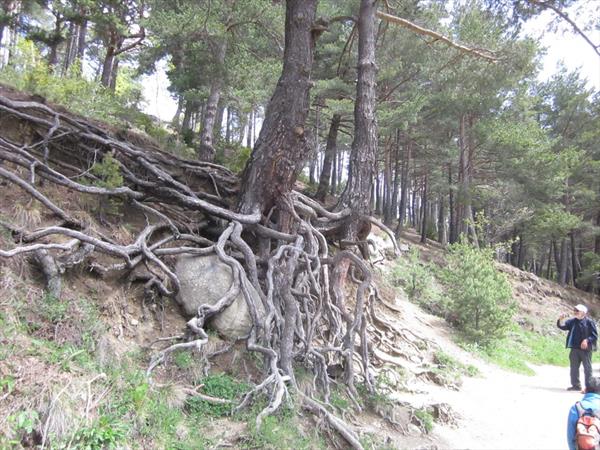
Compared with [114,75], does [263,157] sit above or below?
below

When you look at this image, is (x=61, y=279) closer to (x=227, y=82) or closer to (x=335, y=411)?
(x=335, y=411)

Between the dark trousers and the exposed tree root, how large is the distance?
4732 mm

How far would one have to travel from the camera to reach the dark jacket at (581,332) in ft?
23.1

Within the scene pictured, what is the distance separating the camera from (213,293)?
4605 mm

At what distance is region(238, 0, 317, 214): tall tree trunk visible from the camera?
5531 mm

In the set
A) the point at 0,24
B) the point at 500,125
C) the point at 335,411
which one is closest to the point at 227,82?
the point at 335,411

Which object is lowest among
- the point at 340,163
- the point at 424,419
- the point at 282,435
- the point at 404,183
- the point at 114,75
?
the point at 424,419

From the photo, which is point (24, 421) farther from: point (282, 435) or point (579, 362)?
point (579, 362)

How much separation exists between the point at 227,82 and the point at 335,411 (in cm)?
781

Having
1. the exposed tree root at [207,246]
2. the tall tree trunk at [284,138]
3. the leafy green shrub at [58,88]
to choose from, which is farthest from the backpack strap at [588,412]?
the leafy green shrub at [58,88]

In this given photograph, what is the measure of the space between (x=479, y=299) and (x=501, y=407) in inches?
186

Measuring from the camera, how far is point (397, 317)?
9484 mm

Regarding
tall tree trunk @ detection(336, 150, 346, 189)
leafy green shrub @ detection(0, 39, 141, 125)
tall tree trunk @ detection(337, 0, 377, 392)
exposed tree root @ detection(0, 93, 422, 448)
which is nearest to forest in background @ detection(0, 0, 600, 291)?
leafy green shrub @ detection(0, 39, 141, 125)

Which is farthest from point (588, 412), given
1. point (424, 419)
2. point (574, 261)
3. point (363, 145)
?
point (574, 261)
